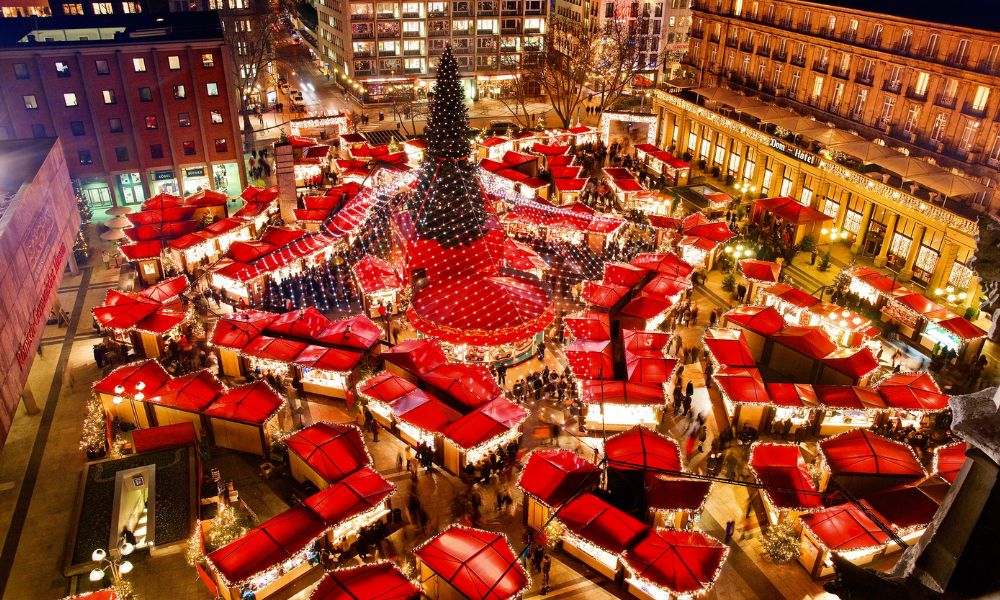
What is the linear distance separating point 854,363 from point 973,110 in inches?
830

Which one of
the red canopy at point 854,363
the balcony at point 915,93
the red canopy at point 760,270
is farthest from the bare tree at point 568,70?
the red canopy at point 854,363

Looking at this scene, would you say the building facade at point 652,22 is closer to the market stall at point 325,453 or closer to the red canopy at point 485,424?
the red canopy at point 485,424

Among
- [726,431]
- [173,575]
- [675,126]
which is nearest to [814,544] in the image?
[726,431]

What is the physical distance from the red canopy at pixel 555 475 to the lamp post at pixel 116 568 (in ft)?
41.1

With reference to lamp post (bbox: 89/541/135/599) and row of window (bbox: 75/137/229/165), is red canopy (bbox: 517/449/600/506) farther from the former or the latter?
row of window (bbox: 75/137/229/165)

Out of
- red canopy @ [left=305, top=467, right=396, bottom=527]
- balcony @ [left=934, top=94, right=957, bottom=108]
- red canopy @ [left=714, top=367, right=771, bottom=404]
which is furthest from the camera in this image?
balcony @ [left=934, top=94, right=957, bottom=108]

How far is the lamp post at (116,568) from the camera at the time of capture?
1995cm

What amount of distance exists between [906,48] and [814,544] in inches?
1437

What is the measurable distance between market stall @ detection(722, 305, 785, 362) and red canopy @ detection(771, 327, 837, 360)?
0.46 meters

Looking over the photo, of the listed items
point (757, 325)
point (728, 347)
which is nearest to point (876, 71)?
point (757, 325)

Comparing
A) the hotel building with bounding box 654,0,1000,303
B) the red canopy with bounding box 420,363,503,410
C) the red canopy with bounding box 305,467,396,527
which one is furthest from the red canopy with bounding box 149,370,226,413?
the hotel building with bounding box 654,0,1000,303

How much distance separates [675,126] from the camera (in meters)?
63.4

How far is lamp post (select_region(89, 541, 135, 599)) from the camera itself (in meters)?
20.0

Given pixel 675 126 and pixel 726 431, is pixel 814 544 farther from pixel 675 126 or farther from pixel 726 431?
pixel 675 126
